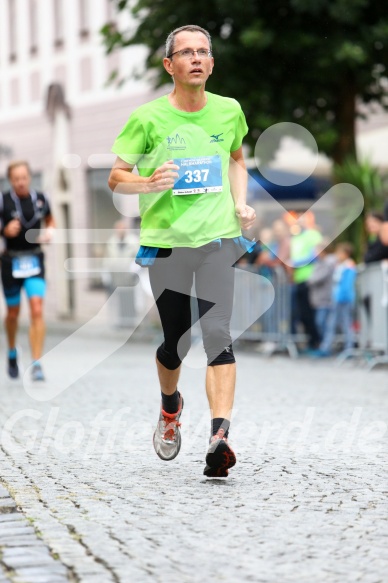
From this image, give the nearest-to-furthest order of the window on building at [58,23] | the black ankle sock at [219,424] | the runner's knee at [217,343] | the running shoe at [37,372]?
the black ankle sock at [219,424], the runner's knee at [217,343], the running shoe at [37,372], the window on building at [58,23]

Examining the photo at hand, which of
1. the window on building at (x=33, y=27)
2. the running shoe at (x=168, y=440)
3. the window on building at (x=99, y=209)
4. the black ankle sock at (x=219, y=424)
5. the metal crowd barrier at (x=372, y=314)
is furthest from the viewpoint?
the window on building at (x=33, y=27)

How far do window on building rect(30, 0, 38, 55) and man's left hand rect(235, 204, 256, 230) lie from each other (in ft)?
90.8

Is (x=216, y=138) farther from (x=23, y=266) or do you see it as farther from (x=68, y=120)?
(x=68, y=120)

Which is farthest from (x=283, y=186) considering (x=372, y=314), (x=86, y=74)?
(x=86, y=74)

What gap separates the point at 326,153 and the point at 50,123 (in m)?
14.2

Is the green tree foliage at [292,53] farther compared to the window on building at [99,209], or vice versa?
the window on building at [99,209]

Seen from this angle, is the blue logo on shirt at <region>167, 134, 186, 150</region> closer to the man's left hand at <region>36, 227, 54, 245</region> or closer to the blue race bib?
the man's left hand at <region>36, 227, 54, 245</region>

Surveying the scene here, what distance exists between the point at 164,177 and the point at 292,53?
11.9m

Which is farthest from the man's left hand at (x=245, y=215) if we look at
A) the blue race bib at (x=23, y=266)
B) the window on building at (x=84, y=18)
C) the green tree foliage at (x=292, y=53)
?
the window on building at (x=84, y=18)

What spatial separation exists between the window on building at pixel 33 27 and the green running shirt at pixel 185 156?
90.5ft

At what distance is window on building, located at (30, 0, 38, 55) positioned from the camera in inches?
1307

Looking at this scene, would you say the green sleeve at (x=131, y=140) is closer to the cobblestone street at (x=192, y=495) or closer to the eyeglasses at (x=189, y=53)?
the eyeglasses at (x=189, y=53)

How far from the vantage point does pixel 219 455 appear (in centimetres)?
581

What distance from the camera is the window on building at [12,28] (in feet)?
114
